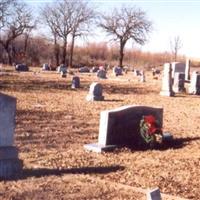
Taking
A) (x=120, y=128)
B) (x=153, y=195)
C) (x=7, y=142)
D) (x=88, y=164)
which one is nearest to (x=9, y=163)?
(x=7, y=142)

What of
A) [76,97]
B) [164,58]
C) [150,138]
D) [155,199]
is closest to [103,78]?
[76,97]

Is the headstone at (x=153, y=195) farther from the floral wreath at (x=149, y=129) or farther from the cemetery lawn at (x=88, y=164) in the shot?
the floral wreath at (x=149, y=129)

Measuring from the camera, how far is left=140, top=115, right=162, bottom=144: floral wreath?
10.2 meters

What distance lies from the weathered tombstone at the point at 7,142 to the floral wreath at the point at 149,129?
3372 millimetres

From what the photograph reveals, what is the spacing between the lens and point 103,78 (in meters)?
37.7

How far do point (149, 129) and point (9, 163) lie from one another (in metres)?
3.66

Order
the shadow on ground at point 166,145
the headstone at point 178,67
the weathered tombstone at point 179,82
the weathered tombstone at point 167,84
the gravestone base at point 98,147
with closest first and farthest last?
the gravestone base at point 98,147
the shadow on ground at point 166,145
the weathered tombstone at point 167,84
the weathered tombstone at point 179,82
the headstone at point 178,67

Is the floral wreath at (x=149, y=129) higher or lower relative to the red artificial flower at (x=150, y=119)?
lower

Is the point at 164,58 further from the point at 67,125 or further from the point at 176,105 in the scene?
the point at 67,125

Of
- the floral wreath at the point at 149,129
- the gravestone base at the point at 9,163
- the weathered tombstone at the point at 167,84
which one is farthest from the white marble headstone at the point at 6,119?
the weathered tombstone at the point at 167,84

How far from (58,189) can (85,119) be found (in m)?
7.40

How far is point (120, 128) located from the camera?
10156 mm

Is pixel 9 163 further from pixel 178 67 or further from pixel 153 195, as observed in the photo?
pixel 178 67

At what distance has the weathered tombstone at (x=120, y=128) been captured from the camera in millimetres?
9867
